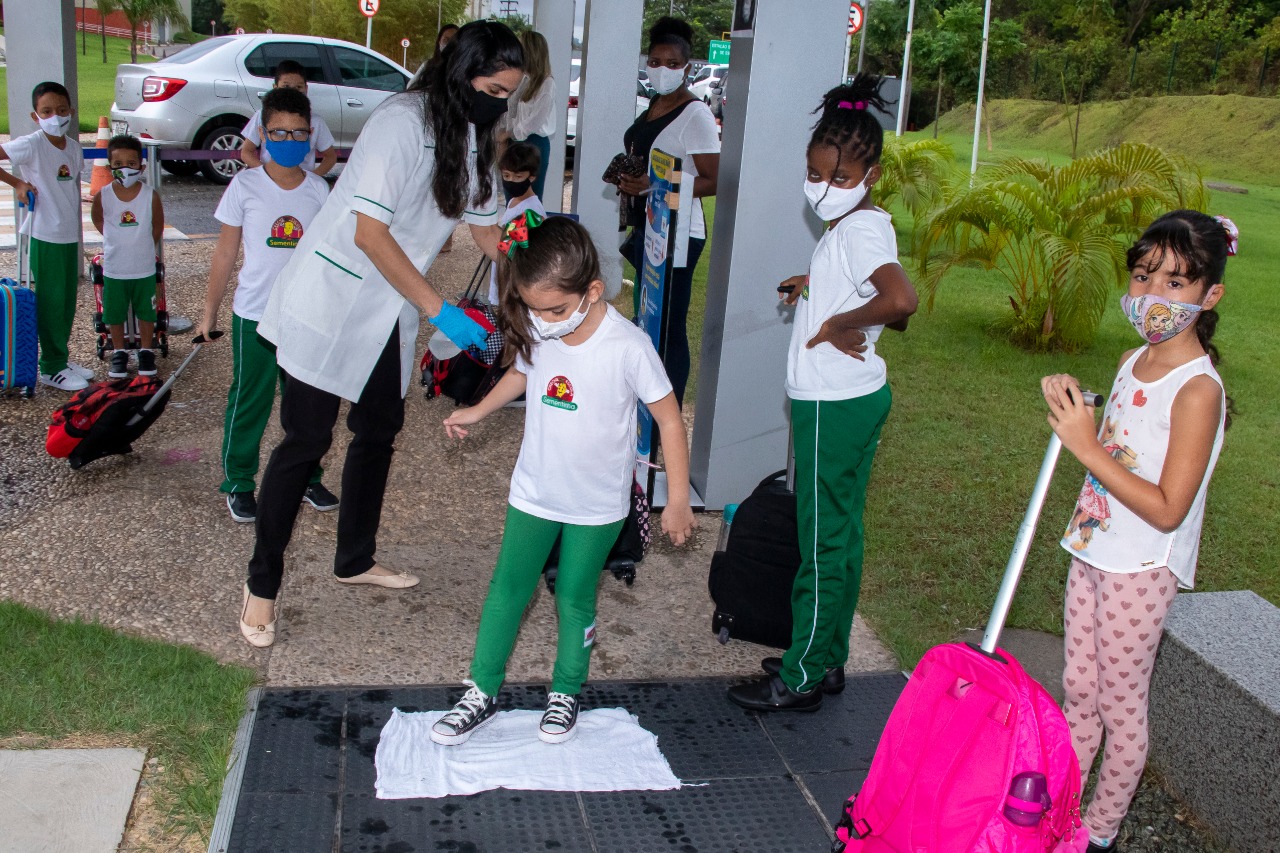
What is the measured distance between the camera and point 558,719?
3.43 metres

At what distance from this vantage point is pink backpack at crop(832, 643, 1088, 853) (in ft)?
7.14

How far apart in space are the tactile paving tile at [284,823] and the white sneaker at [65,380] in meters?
4.22

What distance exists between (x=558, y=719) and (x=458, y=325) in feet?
4.01

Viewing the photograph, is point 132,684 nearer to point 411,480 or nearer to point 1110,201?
point 411,480

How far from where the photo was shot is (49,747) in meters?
3.20

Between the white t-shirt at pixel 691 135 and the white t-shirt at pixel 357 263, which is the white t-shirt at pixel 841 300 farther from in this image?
the white t-shirt at pixel 691 135

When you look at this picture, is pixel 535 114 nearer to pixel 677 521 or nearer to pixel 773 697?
pixel 773 697

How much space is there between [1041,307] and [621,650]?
6.39 m

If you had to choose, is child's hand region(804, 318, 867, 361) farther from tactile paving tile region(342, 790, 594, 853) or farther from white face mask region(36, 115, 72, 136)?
white face mask region(36, 115, 72, 136)

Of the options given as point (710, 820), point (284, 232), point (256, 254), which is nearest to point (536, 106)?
point (284, 232)

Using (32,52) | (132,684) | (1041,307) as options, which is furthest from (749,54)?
(32,52)

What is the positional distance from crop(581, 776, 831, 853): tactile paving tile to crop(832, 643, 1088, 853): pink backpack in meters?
0.66

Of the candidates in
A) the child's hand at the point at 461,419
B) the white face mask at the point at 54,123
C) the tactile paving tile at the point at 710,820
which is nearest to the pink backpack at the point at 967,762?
the tactile paving tile at the point at 710,820

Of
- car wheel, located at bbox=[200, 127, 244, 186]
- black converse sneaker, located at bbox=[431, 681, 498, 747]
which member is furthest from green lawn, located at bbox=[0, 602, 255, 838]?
car wheel, located at bbox=[200, 127, 244, 186]
